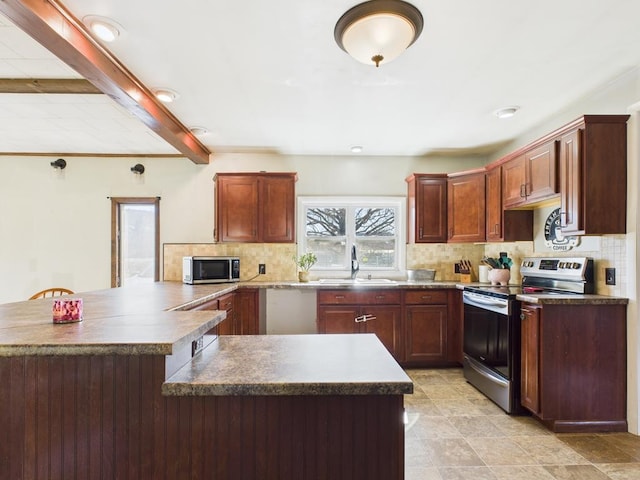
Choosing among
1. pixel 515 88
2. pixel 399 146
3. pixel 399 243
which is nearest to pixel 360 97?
pixel 515 88

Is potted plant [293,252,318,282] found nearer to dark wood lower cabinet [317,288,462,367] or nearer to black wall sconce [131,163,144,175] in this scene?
dark wood lower cabinet [317,288,462,367]

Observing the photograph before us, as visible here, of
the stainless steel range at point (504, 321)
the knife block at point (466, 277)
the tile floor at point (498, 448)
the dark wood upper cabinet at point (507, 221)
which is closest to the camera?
the tile floor at point (498, 448)

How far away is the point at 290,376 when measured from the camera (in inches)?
43.5

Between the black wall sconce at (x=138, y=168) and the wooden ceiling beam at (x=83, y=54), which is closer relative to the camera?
the wooden ceiling beam at (x=83, y=54)

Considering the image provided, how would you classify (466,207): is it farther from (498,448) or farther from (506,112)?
(498,448)

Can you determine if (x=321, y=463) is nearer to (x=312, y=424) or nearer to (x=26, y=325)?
(x=312, y=424)

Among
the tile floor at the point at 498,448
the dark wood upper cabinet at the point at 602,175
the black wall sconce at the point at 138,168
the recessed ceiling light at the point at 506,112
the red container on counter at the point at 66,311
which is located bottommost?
the tile floor at the point at 498,448

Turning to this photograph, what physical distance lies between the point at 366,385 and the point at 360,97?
2338mm

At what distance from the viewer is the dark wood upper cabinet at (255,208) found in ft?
13.2

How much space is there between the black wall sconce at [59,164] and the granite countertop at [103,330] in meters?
2.91

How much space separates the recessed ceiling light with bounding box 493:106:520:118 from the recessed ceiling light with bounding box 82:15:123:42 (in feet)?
9.63

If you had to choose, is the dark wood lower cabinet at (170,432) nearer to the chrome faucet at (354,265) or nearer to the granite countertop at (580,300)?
the granite countertop at (580,300)

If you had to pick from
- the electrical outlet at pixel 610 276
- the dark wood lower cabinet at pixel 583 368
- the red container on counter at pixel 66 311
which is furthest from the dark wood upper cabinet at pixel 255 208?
the electrical outlet at pixel 610 276

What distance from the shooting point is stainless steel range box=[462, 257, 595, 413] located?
8.81 feet
